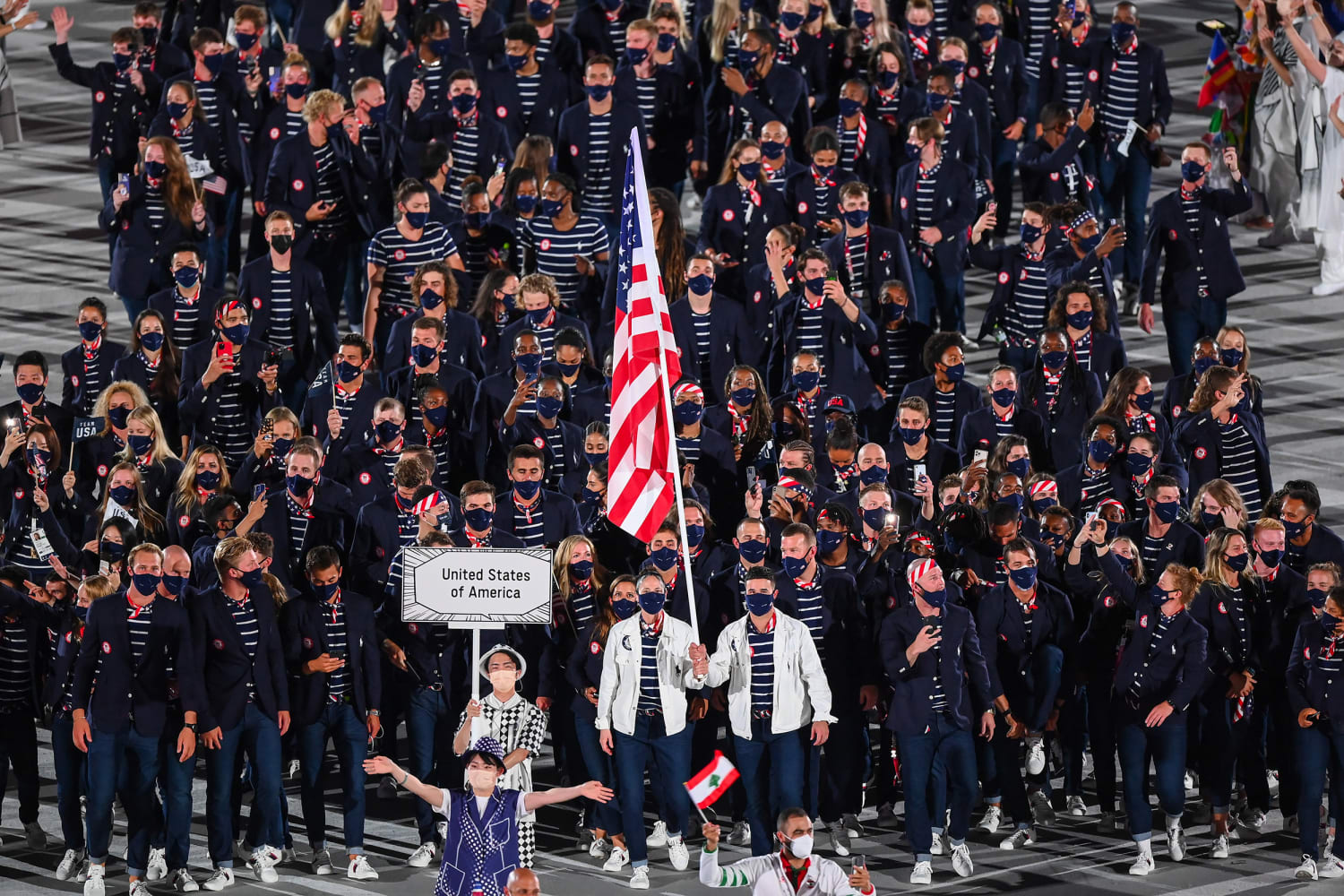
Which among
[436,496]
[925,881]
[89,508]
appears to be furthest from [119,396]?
[925,881]

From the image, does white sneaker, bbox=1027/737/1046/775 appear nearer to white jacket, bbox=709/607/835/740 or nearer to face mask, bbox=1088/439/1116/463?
white jacket, bbox=709/607/835/740

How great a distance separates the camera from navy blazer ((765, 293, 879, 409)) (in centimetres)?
1922

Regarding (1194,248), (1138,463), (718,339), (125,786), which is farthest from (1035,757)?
(1194,248)

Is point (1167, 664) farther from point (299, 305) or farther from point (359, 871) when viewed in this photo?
point (299, 305)

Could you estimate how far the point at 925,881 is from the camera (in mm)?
15711

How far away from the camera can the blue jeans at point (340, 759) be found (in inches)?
628

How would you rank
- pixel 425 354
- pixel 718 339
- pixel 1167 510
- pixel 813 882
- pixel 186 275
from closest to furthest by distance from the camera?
pixel 813 882 → pixel 1167 510 → pixel 425 354 → pixel 718 339 → pixel 186 275

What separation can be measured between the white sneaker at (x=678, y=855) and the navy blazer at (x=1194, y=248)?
6.63 meters

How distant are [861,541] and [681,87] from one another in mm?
6849

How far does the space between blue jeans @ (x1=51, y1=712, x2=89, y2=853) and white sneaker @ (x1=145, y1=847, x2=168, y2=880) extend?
0.48 meters

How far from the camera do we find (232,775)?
1597 centimetres

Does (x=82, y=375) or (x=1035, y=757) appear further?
(x=82, y=375)

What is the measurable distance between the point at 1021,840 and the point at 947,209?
6.37 m

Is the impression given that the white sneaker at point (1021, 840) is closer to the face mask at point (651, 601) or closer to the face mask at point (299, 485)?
the face mask at point (651, 601)
